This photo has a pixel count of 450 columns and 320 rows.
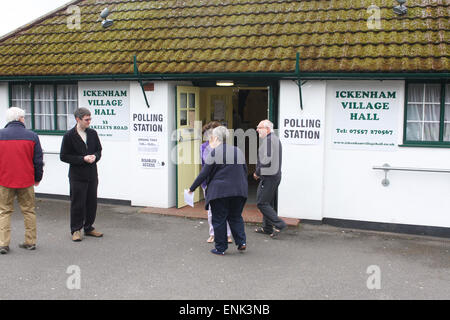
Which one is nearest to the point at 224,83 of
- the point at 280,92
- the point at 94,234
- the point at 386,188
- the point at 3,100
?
the point at 280,92

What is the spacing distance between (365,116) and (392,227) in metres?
2.00

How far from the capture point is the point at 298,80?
8.93 meters

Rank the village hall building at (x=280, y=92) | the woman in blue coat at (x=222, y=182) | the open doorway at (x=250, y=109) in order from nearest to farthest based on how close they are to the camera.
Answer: the woman in blue coat at (x=222, y=182), the village hall building at (x=280, y=92), the open doorway at (x=250, y=109)

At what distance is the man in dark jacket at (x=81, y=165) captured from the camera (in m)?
7.82

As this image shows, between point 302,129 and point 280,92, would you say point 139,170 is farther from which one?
point 302,129

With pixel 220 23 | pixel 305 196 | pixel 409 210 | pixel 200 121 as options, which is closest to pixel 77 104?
pixel 200 121

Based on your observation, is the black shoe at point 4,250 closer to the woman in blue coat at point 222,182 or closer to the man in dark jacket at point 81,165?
the man in dark jacket at point 81,165

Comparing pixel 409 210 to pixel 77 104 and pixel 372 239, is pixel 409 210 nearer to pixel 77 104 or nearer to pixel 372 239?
pixel 372 239

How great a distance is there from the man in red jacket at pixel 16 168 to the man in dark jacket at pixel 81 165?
22.6 inches

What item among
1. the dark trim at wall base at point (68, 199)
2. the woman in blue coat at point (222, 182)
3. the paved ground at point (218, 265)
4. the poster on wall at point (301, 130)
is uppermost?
the poster on wall at point (301, 130)

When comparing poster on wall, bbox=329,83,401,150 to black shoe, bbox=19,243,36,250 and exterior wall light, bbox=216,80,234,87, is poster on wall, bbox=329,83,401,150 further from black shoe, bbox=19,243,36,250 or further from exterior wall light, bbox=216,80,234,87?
black shoe, bbox=19,243,36,250

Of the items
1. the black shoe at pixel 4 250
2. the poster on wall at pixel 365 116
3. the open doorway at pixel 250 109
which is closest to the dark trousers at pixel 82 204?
the black shoe at pixel 4 250

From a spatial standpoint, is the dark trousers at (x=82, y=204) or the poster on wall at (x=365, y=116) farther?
the poster on wall at (x=365, y=116)
